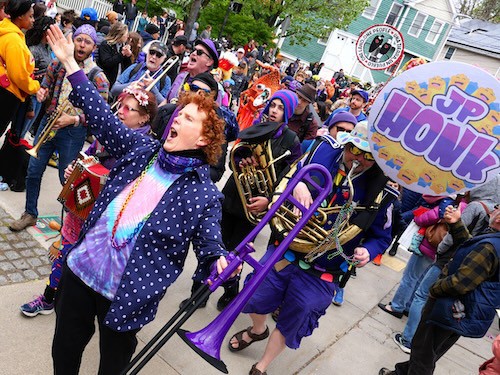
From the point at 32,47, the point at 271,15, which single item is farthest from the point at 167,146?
the point at 271,15

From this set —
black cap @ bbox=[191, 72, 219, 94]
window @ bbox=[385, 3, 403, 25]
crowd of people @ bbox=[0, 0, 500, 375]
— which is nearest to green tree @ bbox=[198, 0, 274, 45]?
window @ bbox=[385, 3, 403, 25]

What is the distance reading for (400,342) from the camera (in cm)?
460

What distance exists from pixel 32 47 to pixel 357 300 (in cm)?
507

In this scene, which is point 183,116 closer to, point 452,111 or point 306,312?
point 452,111

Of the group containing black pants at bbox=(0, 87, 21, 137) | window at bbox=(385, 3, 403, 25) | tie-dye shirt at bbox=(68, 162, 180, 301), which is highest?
window at bbox=(385, 3, 403, 25)

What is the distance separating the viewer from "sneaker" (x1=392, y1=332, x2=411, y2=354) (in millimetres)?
4535

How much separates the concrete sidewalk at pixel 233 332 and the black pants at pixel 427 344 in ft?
2.50

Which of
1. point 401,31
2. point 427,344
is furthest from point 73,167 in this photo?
point 401,31

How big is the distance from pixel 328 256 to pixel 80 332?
5.34 feet

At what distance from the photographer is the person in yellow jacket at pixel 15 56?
3.54 meters

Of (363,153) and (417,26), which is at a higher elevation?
(417,26)

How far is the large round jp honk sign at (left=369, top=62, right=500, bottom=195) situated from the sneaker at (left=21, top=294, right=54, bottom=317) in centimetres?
254

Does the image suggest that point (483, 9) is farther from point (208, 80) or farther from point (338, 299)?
point (208, 80)

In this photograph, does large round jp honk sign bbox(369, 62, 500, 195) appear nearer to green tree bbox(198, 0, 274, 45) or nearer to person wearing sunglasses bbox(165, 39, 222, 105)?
person wearing sunglasses bbox(165, 39, 222, 105)
